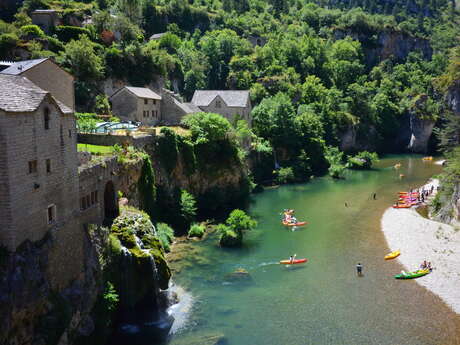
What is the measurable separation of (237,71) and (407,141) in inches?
1710

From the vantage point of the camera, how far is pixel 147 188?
42500 mm

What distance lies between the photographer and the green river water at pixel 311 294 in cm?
2790

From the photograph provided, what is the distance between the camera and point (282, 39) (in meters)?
127

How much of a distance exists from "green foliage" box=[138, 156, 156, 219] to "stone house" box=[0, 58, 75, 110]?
845 centimetres

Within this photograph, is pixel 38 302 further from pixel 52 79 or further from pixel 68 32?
pixel 68 32

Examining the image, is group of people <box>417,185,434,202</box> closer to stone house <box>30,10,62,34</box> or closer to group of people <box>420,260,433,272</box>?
group of people <box>420,260,433,272</box>

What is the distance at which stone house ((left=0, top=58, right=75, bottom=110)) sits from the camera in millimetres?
29969

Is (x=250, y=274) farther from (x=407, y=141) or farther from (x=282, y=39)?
(x=282, y=39)

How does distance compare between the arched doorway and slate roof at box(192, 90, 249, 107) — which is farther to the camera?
slate roof at box(192, 90, 249, 107)

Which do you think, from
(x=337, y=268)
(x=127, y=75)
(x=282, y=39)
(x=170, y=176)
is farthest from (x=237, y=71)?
(x=337, y=268)

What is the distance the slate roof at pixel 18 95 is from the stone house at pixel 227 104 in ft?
170

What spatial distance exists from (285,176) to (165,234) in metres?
33.5

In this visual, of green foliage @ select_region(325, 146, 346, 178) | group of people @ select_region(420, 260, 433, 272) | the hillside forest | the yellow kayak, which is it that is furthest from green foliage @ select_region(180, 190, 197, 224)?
green foliage @ select_region(325, 146, 346, 178)

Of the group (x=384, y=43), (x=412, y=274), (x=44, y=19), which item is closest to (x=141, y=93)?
(x=44, y=19)
